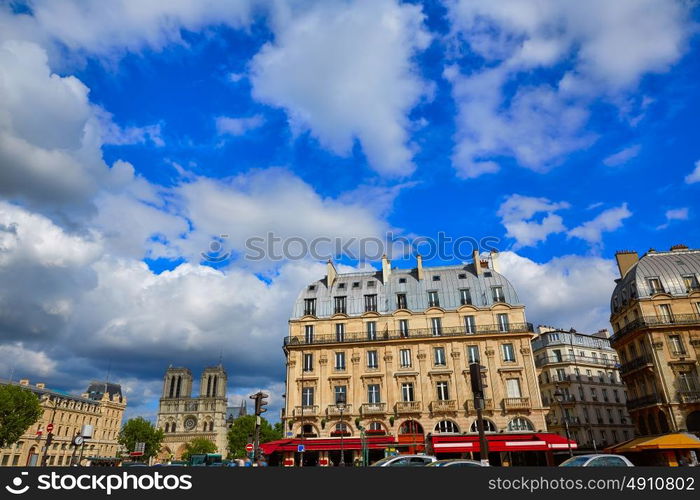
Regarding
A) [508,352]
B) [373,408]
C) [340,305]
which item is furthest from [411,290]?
[373,408]

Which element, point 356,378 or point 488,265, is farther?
point 488,265

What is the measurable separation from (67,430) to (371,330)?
66.2 metres

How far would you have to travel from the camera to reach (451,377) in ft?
111

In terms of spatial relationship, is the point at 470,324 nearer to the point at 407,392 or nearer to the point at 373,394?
the point at 407,392

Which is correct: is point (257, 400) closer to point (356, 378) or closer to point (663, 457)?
point (356, 378)

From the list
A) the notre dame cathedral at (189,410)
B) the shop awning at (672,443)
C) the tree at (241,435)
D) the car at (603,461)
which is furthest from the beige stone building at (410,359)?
the notre dame cathedral at (189,410)

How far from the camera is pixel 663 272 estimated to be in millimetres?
36250

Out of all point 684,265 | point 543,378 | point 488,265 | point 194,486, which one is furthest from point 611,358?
point 194,486

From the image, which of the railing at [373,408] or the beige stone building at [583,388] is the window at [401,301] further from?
the beige stone building at [583,388]

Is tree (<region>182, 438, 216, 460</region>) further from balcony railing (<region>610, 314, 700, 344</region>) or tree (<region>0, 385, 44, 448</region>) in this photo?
balcony railing (<region>610, 314, 700, 344</region>)

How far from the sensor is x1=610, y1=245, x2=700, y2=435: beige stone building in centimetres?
3161

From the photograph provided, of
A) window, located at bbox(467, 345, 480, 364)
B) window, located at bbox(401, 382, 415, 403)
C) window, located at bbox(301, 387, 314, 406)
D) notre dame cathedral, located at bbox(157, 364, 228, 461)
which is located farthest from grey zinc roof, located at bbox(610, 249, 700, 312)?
notre dame cathedral, located at bbox(157, 364, 228, 461)

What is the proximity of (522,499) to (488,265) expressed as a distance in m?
33.9

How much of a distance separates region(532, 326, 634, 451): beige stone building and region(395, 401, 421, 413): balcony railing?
21.0 metres
